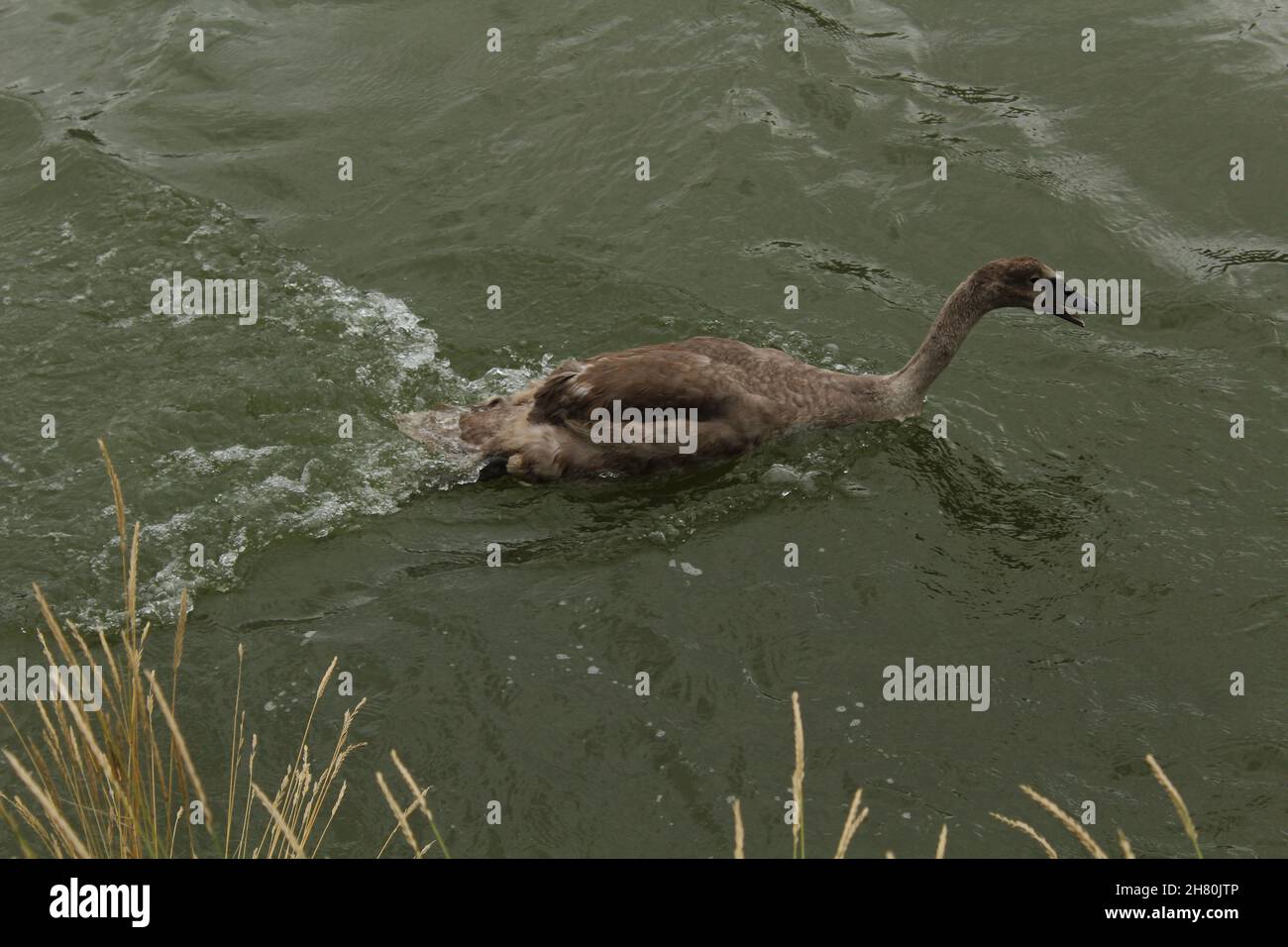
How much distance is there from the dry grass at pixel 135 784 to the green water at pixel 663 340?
12.2 inches

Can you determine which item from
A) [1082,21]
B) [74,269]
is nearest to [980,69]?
[1082,21]

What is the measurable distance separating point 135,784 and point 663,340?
5.81 m

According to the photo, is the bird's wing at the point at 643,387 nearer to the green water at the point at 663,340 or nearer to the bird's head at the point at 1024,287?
the green water at the point at 663,340

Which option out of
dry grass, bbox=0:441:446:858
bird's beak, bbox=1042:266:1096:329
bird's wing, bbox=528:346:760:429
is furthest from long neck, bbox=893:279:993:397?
dry grass, bbox=0:441:446:858

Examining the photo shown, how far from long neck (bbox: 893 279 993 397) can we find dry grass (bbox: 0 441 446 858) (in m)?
4.33

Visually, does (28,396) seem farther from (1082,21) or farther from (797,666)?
(1082,21)

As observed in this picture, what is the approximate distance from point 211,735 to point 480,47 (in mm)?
7540

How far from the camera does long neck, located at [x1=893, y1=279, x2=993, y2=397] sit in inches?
338
